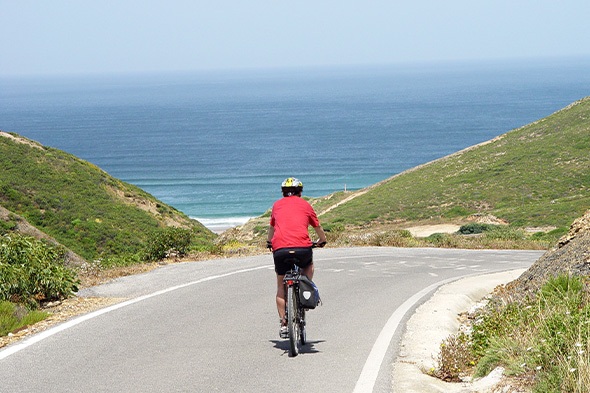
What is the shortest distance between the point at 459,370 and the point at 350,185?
9423 centimetres

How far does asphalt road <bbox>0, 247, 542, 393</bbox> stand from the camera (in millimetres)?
6922

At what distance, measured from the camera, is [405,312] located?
10984mm

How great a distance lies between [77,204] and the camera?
41.6 metres

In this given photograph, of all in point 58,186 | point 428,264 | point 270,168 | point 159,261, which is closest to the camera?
point 159,261

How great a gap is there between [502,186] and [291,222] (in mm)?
49711

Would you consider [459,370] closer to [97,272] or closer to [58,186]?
[97,272]

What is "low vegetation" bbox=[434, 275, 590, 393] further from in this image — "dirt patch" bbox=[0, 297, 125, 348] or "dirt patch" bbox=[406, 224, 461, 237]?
"dirt patch" bbox=[406, 224, 461, 237]

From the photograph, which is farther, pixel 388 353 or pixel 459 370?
pixel 388 353

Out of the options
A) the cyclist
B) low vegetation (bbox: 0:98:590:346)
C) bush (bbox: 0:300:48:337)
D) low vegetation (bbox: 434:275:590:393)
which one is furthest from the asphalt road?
low vegetation (bbox: 0:98:590:346)

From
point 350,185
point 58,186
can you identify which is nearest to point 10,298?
point 58,186

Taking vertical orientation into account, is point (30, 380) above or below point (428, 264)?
above

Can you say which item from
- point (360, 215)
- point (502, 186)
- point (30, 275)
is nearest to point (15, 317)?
point (30, 275)

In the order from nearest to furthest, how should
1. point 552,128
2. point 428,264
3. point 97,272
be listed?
point 97,272 < point 428,264 < point 552,128

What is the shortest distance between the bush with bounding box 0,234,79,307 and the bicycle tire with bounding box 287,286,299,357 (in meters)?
4.13
